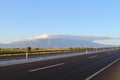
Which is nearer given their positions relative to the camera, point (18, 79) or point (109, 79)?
point (18, 79)

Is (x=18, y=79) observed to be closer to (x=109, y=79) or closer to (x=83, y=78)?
(x=83, y=78)

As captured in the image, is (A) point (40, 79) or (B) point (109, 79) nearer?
(A) point (40, 79)

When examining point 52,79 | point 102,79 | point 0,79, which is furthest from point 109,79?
point 0,79

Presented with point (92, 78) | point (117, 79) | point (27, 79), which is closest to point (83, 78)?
point (92, 78)

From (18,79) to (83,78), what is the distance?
10.8 ft

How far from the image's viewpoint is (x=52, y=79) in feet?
49.5

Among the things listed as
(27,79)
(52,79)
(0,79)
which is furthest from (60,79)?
(0,79)

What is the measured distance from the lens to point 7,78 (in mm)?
15078

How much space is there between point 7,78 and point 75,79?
3.20m

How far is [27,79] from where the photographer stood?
48.1 ft

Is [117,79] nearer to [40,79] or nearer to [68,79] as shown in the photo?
[68,79]

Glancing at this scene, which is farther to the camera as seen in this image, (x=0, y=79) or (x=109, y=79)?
(x=109, y=79)

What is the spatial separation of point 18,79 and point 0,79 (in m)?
0.82

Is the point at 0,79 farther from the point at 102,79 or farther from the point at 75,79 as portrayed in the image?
A: the point at 102,79
